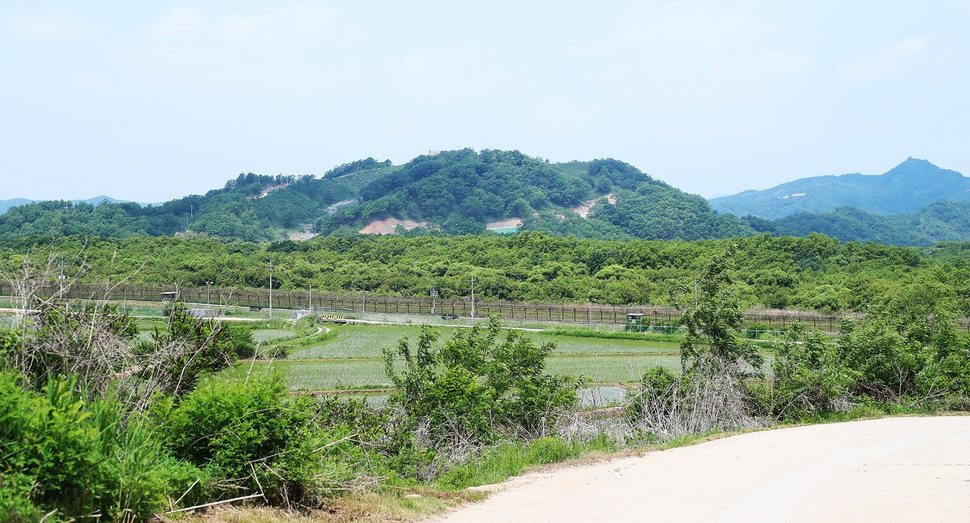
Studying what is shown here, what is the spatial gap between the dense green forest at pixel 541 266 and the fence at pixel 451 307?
229 cm

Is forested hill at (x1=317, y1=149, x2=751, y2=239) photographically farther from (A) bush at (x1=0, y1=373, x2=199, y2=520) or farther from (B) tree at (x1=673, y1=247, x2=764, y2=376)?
(A) bush at (x1=0, y1=373, x2=199, y2=520)

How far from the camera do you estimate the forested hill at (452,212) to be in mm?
147500

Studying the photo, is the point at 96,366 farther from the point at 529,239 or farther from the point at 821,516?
the point at 529,239

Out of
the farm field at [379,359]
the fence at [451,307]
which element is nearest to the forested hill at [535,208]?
the fence at [451,307]

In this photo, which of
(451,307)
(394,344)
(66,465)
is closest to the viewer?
(66,465)

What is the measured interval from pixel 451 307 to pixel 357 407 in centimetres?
5216

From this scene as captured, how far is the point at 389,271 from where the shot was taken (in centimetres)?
8306

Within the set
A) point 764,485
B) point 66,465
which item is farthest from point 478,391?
point 66,465

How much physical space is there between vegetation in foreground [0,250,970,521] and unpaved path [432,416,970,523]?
104cm

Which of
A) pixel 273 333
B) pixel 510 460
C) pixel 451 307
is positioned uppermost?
pixel 451 307

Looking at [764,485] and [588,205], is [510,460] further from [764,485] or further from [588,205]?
[588,205]

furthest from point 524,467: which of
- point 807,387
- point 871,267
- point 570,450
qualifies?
point 871,267

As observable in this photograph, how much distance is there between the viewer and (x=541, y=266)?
3307 inches

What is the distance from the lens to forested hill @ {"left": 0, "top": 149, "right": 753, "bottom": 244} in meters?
148
